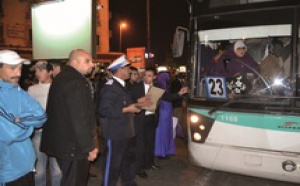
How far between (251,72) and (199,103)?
0.91m

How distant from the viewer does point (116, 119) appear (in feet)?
14.6

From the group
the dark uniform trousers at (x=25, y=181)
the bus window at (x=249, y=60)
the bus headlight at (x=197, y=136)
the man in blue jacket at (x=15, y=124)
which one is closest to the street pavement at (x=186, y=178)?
the bus headlight at (x=197, y=136)

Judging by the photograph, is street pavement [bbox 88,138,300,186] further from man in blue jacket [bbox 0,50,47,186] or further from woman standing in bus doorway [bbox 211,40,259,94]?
man in blue jacket [bbox 0,50,47,186]

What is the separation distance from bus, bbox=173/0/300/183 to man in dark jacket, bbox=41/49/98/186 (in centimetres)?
210

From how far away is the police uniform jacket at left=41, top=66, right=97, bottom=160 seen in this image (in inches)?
131

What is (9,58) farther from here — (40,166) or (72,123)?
(40,166)

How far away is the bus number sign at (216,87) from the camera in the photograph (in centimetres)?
491

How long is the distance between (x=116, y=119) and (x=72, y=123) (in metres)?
1.14

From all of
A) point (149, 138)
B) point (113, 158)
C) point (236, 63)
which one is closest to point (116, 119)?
point (113, 158)

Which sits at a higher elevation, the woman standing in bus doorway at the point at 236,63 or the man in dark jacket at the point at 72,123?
the woman standing in bus doorway at the point at 236,63

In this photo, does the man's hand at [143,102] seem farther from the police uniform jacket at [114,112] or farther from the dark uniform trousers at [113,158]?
the dark uniform trousers at [113,158]

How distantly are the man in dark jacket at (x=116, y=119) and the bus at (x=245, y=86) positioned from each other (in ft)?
3.91

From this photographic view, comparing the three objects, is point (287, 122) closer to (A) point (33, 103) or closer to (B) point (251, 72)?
(B) point (251, 72)

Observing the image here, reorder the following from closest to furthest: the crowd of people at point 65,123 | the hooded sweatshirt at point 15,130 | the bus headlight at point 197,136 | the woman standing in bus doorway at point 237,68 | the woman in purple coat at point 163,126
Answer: the hooded sweatshirt at point 15,130 < the crowd of people at point 65,123 < the woman standing in bus doorway at point 237,68 < the bus headlight at point 197,136 < the woman in purple coat at point 163,126
